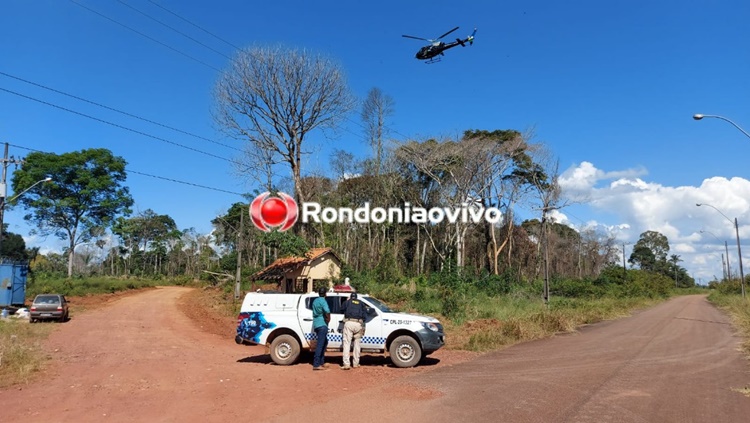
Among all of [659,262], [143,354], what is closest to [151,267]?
[143,354]

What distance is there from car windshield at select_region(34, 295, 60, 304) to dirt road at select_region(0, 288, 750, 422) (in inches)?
432

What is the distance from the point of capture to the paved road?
7.82m

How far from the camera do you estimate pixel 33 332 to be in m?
20.9

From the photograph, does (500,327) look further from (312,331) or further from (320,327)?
(320,327)

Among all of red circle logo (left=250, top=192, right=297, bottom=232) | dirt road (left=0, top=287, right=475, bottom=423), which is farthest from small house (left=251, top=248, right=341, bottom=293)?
dirt road (left=0, top=287, right=475, bottom=423)

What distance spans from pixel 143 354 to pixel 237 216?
47.4 m

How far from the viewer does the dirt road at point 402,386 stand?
309 inches

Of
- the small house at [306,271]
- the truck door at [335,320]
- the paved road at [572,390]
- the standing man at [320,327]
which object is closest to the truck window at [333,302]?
the truck door at [335,320]

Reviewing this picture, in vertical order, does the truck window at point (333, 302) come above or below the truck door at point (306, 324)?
above

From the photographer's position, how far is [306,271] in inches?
1190

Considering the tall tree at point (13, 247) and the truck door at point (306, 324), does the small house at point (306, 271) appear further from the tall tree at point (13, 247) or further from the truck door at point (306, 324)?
the tall tree at point (13, 247)

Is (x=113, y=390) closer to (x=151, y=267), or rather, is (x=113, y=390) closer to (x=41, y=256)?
(x=151, y=267)

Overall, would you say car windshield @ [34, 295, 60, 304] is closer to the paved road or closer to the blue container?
the blue container

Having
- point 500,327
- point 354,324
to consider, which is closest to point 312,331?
point 354,324
